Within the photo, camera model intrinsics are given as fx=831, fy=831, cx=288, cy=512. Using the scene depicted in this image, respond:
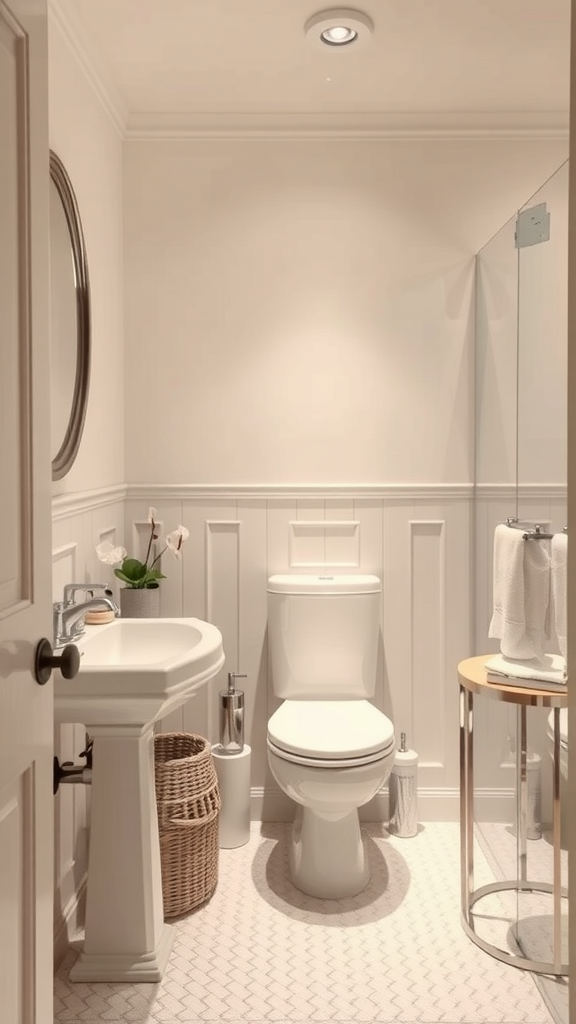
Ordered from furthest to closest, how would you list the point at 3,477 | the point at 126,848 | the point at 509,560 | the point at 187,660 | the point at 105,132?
1. the point at 105,132
2. the point at 509,560
3. the point at 126,848
4. the point at 187,660
5. the point at 3,477

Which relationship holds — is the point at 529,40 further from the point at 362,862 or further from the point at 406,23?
the point at 362,862

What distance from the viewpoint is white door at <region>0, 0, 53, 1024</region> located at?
3.48 ft

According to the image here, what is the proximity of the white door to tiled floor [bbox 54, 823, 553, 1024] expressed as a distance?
86cm

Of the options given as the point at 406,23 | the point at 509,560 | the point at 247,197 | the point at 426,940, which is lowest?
the point at 426,940

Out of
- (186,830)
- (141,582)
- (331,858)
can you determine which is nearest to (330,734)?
(331,858)

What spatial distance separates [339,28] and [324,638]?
183 centimetres

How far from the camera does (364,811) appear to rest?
9.73 ft

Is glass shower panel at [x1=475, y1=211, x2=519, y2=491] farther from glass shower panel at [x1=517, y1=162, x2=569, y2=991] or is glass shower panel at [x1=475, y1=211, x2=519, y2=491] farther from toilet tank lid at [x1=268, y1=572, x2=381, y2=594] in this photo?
toilet tank lid at [x1=268, y1=572, x2=381, y2=594]

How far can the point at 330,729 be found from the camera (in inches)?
97.2

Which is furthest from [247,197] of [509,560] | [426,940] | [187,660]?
[426,940]

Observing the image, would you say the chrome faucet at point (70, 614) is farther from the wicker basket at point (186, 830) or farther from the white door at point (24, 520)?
the white door at point (24, 520)

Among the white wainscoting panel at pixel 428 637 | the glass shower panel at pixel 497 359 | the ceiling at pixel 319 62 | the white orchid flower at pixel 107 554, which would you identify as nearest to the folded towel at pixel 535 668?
the glass shower panel at pixel 497 359

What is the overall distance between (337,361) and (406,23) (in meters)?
1.05

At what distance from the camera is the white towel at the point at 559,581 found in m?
1.96
